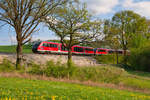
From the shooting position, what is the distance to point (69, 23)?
73.0 feet

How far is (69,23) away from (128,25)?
22.7m

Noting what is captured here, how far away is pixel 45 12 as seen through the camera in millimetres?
15438

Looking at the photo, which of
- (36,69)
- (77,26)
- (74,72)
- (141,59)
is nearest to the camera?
(36,69)

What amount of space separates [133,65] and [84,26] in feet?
48.3

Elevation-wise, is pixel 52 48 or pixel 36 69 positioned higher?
pixel 52 48

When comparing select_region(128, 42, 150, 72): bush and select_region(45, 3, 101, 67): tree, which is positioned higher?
select_region(45, 3, 101, 67): tree

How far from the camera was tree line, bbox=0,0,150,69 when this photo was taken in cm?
1442

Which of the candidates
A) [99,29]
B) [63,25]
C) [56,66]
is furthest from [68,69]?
[99,29]

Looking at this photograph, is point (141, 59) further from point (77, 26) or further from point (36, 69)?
point (36, 69)

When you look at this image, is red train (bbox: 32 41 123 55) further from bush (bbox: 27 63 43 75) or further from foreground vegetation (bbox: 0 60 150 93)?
bush (bbox: 27 63 43 75)

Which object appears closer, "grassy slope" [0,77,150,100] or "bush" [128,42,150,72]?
"grassy slope" [0,77,150,100]

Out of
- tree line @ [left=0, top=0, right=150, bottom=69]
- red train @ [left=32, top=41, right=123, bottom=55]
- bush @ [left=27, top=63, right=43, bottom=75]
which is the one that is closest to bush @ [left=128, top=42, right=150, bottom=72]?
tree line @ [left=0, top=0, right=150, bottom=69]

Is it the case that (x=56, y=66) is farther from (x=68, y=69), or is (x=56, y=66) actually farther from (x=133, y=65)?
(x=133, y=65)

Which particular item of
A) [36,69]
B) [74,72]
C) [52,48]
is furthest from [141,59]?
[36,69]
